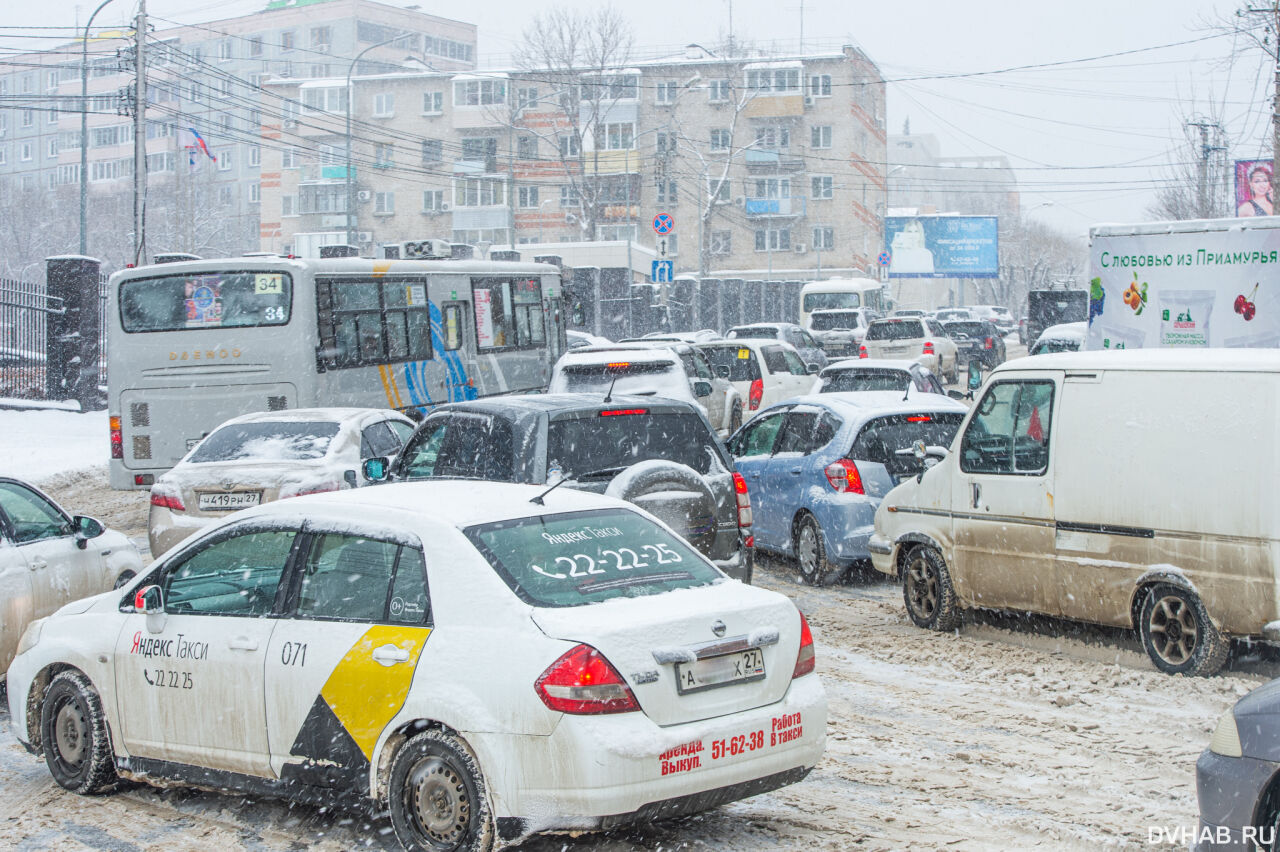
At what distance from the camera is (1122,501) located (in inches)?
329

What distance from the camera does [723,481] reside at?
30.5ft

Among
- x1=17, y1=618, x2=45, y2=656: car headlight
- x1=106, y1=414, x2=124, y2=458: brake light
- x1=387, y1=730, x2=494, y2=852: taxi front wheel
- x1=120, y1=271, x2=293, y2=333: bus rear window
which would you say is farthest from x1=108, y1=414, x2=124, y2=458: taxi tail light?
x1=387, y1=730, x2=494, y2=852: taxi front wheel

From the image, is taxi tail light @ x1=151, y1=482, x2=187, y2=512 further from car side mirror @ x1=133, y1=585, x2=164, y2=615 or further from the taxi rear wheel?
car side mirror @ x1=133, y1=585, x2=164, y2=615

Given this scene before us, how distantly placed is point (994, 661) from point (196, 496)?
246 inches

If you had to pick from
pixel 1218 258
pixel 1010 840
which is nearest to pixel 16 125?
pixel 1218 258

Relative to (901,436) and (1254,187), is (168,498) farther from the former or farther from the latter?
(1254,187)

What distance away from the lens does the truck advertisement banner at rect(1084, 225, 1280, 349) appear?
54.5 feet

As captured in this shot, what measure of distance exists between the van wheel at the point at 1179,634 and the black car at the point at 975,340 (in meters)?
35.3

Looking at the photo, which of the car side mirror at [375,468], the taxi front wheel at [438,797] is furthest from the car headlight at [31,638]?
the car side mirror at [375,468]

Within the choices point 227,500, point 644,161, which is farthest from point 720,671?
point 644,161

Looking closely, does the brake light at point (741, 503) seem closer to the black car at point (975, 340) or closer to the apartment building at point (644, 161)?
the black car at point (975, 340)

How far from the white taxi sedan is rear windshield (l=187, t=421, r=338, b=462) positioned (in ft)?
17.2

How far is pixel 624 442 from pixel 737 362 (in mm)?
16457

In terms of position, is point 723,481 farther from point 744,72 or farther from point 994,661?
point 744,72
